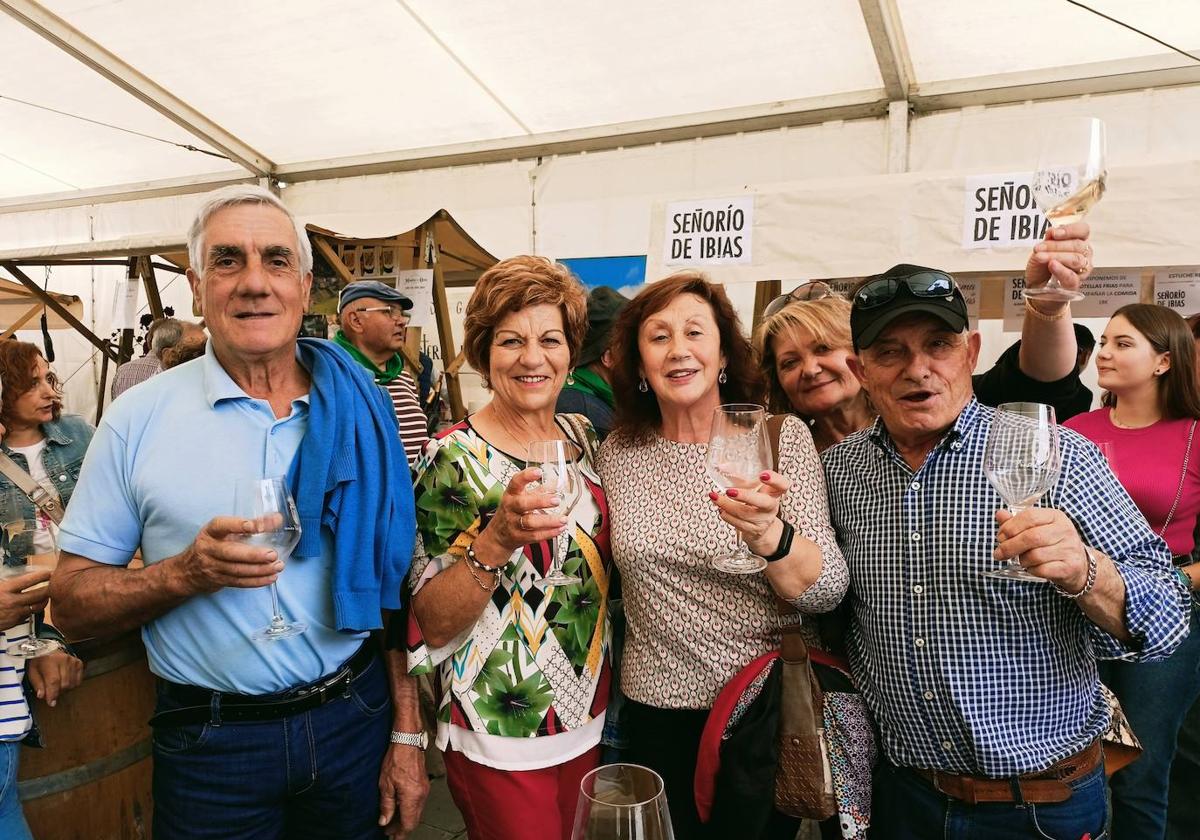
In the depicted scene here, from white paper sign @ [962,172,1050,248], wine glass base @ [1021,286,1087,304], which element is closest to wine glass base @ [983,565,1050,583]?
wine glass base @ [1021,286,1087,304]

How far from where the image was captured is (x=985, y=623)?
1.55 m

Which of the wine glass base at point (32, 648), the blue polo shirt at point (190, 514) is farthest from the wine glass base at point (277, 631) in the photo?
the wine glass base at point (32, 648)

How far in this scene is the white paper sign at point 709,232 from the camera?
388 cm

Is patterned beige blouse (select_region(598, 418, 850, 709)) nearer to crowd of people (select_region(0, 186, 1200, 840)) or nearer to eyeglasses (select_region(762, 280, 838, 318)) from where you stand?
crowd of people (select_region(0, 186, 1200, 840))

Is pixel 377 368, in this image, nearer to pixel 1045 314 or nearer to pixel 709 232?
pixel 709 232

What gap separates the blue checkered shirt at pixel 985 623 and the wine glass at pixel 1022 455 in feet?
0.59

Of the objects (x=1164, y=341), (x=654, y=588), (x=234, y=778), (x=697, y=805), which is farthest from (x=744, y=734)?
(x=1164, y=341)

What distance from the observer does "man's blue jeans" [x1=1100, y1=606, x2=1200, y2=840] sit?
113 inches

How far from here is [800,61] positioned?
577cm

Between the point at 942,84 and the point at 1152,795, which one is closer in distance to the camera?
the point at 1152,795

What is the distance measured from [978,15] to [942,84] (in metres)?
0.73

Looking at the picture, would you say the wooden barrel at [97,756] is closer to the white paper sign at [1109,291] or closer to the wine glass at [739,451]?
the wine glass at [739,451]

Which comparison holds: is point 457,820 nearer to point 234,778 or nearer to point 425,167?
point 234,778

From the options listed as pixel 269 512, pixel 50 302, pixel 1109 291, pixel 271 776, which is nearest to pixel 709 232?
pixel 1109 291
